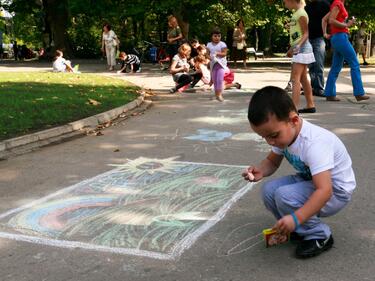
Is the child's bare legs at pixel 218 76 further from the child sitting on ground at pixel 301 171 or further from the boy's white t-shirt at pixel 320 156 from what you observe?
the boy's white t-shirt at pixel 320 156

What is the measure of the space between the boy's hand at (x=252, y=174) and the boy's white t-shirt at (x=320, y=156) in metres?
0.20

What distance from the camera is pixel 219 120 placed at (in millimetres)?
7523

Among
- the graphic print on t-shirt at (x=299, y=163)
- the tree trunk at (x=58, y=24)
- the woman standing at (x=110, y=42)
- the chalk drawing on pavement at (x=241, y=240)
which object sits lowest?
the chalk drawing on pavement at (x=241, y=240)

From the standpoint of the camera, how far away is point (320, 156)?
104 inches

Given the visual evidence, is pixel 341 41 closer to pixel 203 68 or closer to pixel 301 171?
pixel 203 68

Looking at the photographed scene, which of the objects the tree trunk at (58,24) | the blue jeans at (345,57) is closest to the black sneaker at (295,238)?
the blue jeans at (345,57)

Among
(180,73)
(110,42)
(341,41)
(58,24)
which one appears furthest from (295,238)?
(58,24)

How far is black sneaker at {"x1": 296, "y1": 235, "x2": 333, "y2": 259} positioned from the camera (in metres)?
2.82

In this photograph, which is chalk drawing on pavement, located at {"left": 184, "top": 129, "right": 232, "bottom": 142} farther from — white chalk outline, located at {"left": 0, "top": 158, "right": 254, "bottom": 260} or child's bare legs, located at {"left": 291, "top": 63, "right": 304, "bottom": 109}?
white chalk outline, located at {"left": 0, "top": 158, "right": 254, "bottom": 260}

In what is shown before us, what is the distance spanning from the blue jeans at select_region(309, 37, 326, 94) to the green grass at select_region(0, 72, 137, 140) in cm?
339

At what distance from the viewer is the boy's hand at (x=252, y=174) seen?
3.00 meters

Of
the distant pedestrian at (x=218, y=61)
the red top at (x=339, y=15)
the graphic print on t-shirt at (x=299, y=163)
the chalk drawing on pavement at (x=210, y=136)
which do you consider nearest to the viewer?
the graphic print on t-shirt at (x=299, y=163)

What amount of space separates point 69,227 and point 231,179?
1.58m

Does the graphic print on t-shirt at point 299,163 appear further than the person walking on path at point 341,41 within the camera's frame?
No
